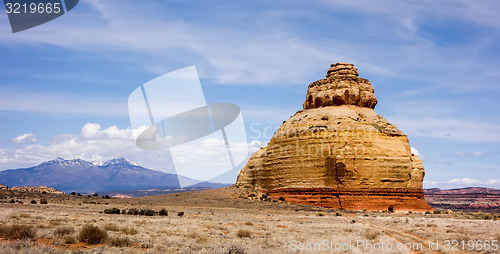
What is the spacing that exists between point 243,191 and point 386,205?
18.3m

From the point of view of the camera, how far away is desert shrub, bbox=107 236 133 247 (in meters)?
13.0

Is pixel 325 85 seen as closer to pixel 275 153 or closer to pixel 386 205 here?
pixel 275 153

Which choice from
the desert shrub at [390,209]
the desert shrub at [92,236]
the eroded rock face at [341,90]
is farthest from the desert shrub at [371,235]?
the eroded rock face at [341,90]

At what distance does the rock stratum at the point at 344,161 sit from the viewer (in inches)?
1740

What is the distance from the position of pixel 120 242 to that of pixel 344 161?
3423cm

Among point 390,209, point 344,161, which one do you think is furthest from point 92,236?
point 390,209

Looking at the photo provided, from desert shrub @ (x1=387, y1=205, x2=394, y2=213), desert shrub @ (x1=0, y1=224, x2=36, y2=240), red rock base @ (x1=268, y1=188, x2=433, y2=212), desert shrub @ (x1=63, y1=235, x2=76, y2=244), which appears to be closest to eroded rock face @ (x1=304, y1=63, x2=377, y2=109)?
red rock base @ (x1=268, y1=188, x2=433, y2=212)

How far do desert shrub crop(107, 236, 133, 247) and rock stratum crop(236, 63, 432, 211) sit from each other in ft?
109

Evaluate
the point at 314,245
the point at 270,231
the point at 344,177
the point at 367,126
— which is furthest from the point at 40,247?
the point at 367,126

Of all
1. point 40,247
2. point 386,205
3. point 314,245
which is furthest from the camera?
point 386,205

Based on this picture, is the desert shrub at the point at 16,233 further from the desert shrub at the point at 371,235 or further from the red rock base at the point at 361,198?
the red rock base at the point at 361,198

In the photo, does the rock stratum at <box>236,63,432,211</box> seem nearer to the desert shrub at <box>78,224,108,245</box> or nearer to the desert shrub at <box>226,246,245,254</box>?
the desert shrub at <box>226,246,245,254</box>

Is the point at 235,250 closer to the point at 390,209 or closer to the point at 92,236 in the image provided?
the point at 92,236

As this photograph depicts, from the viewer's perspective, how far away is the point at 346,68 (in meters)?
55.4
